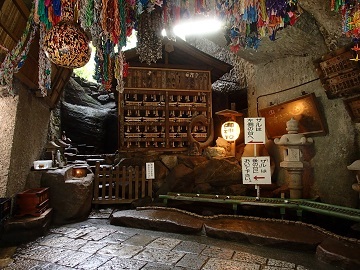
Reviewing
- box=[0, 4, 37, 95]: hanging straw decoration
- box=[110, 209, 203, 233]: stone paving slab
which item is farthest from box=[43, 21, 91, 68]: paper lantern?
box=[110, 209, 203, 233]: stone paving slab

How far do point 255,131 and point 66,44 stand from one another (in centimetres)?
568

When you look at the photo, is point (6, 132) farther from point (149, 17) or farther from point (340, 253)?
point (340, 253)

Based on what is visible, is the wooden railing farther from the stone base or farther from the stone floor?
the stone base

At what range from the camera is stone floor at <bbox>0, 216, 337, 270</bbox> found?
14.4ft

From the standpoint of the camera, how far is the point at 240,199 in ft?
25.1

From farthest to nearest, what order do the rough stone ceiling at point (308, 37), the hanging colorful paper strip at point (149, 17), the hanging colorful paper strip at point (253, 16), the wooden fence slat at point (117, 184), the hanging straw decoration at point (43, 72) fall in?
the wooden fence slat at point (117, 184) → the rough stone ceiling at point (308, 37) → the hanging straw decoration at point (43, 72) → the hanging colorful paper strip at point (253, 16) → the hanging colorful paper strip at point (149, 17)

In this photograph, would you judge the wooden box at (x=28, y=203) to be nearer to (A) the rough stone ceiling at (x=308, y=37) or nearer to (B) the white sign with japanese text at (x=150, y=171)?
(B) the white sign with japanese text at (x=150, y=171)

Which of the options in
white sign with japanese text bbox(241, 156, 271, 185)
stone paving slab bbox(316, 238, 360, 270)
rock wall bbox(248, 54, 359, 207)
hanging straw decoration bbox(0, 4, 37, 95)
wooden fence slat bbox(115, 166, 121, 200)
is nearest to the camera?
stone paving slab bbox(316, 238, 360, 270)

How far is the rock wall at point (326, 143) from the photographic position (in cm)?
730

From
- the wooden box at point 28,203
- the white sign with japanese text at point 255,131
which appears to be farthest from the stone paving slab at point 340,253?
the wooden box at point 28,203

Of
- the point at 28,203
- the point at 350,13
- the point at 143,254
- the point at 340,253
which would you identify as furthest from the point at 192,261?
the point at 350,13

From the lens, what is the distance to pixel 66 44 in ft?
14.1

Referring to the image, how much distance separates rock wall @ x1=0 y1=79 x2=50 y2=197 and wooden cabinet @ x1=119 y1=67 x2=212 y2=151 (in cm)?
418

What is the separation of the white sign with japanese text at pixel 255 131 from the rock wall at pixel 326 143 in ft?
8.13
